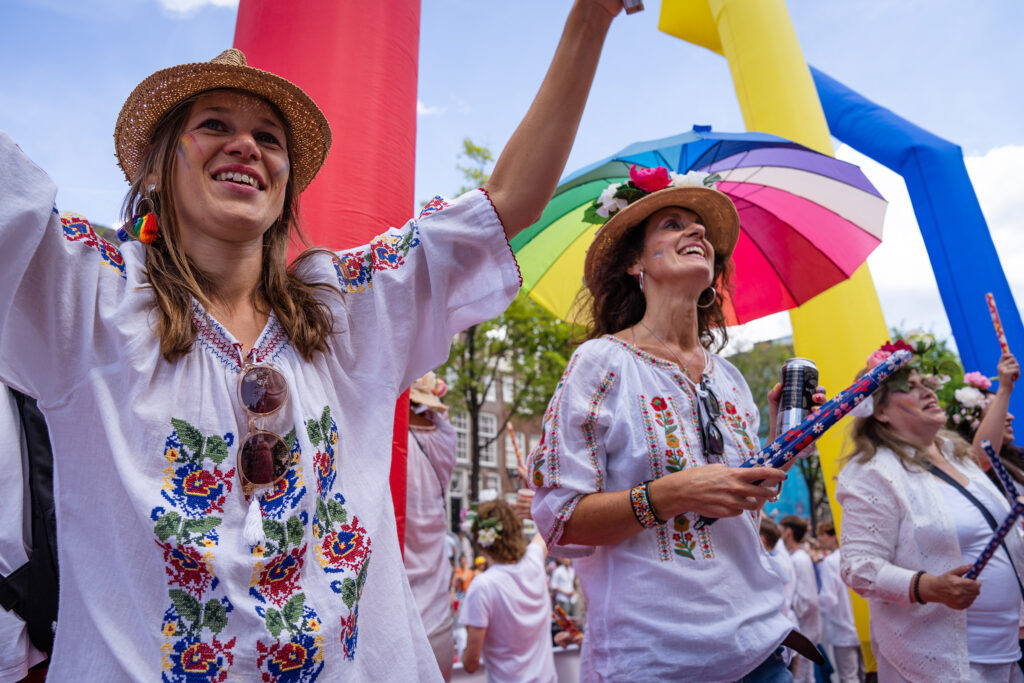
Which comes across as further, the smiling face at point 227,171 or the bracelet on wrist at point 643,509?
the bracelet on wrist at point 643,509

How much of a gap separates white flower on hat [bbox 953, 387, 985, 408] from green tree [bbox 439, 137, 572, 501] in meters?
12.7

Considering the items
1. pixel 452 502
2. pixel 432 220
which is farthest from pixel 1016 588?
pixel 452 502

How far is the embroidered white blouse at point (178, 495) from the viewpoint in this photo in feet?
3.85

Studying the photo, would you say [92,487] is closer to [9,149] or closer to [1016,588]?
[9,149]

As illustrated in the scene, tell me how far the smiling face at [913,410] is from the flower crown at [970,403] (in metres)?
1.37

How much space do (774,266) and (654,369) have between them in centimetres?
172

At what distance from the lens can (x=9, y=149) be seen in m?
1.18

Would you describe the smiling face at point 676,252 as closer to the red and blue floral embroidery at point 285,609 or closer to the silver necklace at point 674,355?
the silver necklace at point 674,355

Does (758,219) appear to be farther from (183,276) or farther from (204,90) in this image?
(183,276)

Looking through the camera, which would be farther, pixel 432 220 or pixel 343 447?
pixel 432 220

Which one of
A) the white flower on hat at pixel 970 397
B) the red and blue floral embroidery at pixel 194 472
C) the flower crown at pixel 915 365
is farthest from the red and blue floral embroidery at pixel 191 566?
the white flower on hat at pixel 970 397

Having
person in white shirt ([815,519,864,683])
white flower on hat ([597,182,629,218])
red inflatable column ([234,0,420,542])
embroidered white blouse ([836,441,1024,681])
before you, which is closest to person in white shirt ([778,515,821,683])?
person in white shirt ([815,519,864,683])

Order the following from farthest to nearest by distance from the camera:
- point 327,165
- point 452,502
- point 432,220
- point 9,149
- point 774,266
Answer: point 452,502
point 774,266
point 327,165
point 432,220
point 9,149

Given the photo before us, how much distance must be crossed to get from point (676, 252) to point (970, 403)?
128 inches
